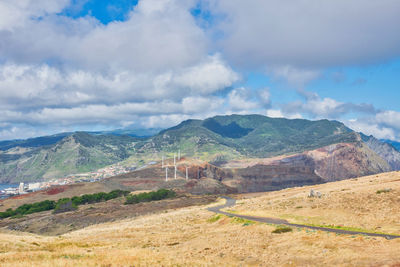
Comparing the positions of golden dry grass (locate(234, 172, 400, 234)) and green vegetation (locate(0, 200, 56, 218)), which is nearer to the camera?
golden dry grass (locate(234, 172, 400, 234))

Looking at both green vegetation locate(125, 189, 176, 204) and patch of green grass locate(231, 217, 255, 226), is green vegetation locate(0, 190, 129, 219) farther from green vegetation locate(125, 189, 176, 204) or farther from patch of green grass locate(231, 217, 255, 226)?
patch of green grass locate(231, 217, 255, 226)

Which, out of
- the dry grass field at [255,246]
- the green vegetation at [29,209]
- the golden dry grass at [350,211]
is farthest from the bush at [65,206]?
the golden dry grass at [350,211]

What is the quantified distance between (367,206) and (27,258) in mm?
50547

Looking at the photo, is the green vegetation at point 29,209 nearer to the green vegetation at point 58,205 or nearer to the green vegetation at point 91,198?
the green vegetation at point 58,205

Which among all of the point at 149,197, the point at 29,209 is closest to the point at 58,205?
the point at 29,209

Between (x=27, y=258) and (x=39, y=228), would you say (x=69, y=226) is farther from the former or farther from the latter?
(x=27, y=258)

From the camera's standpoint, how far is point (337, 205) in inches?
2389

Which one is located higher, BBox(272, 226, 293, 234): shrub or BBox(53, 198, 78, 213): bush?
BBox(272, 226, 293, 234): shrub

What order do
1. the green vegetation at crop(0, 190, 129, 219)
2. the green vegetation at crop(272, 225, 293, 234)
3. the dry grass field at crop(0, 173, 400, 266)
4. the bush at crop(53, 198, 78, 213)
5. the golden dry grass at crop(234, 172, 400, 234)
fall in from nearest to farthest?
1. the dry grass field at crop(0, 173, 400, 266)
2. the green vegetation at crop(272, 225, 293, 234)
3. the golden dry grass at crop(234, 172, 400, 234)
4. the bush at crop(53, 198, 78, 213)
5. the green vegetation at crop(0, 190, 129, 219)

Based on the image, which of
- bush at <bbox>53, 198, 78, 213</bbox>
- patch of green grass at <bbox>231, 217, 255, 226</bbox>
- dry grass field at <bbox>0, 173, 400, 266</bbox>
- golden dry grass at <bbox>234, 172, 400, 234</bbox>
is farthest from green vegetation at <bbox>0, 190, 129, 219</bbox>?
golden dry grass at <bbox>234, 172, 400, 234</bbox>

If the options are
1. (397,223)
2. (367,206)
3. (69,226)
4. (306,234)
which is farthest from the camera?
(69,226)

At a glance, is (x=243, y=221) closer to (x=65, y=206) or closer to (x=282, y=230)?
(x=282, y=230)

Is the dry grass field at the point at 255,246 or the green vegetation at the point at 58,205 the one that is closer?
the dry grass field at the point at 255,246

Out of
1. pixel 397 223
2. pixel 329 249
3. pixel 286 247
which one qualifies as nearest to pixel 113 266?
pixel 286 247
